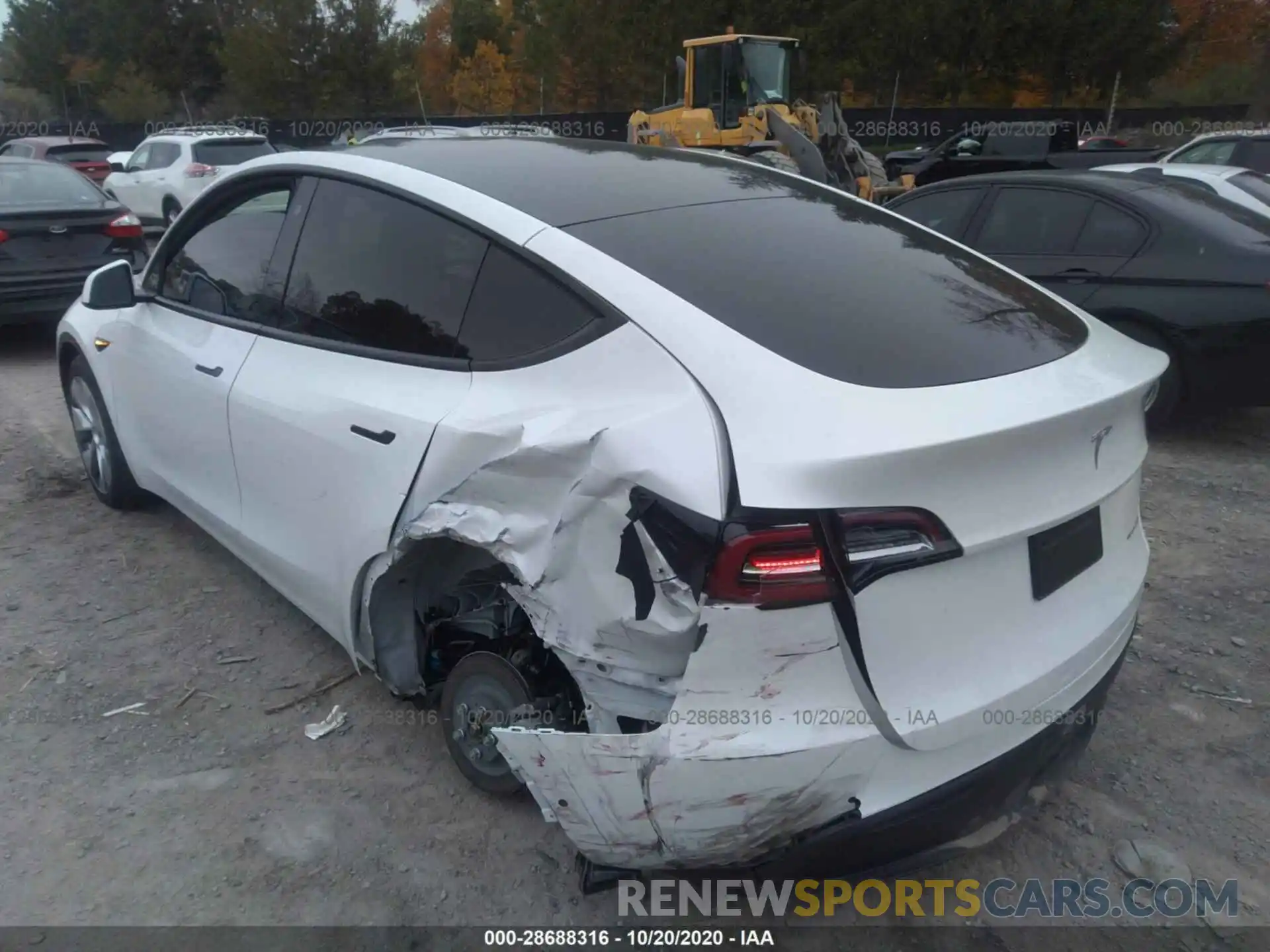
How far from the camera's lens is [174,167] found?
15.6 m

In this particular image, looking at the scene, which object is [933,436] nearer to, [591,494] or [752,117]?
[591,494]

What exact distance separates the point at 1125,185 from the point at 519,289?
4.93 m

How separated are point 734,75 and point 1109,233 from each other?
34.4 feet

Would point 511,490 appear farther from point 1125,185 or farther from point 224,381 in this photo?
point 1125,185

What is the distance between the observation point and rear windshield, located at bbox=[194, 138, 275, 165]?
1562 centimetres

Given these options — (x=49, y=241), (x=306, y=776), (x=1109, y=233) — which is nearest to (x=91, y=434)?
(x=306, y=776)

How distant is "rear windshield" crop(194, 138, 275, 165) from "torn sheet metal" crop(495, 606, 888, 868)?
15546mm

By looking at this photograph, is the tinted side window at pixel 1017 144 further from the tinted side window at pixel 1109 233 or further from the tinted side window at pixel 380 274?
the tinted side window at pixel 380 274

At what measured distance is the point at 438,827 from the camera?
279 cm

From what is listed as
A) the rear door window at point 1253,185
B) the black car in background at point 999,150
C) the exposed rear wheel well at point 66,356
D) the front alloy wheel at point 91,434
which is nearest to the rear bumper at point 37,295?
the exposed rear wheel well at point 66,356

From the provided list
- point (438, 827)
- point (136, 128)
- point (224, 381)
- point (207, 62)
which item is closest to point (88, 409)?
point (224, 381)

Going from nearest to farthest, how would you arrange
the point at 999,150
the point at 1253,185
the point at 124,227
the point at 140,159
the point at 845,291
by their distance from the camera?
the point at 845,291, the point at 1253,185, the point at 124,227, the point at 140,159, the point at 999,150

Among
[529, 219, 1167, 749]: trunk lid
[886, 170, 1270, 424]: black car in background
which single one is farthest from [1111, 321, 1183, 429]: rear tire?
[529, 219, 1167, 749]: trunk lid

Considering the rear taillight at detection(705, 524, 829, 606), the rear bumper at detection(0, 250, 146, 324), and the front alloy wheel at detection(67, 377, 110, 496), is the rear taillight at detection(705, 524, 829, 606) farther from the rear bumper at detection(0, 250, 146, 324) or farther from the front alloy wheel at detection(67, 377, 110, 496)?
the rear bumper at detection(0, 250, 146, 324)
